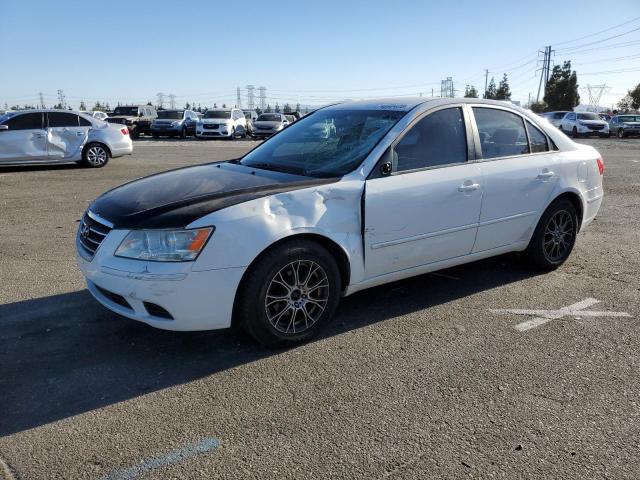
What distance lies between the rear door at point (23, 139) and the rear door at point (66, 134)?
0.58 ft

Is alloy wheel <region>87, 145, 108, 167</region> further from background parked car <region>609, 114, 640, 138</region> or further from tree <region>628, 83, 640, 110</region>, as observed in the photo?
tree <region>628, 83, 640, 110</region>

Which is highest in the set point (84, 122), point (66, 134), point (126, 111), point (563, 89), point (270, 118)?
point (563, 89)

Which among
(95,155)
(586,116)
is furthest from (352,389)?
(586,116)

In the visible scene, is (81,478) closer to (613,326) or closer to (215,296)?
(215,296)

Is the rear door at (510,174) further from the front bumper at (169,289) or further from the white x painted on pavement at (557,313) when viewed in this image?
the front bumper at (169,289)

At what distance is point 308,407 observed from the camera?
10.1ft

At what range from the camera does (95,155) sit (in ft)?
46.4

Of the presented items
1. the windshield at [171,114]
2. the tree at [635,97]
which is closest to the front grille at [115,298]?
the windshield at [171,114]

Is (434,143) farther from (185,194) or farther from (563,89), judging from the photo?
(563,89)

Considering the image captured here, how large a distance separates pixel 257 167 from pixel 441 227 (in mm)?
1569

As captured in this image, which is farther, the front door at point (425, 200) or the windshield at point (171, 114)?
the windshield at point (171, 114)

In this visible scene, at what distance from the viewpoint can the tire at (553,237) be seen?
5.23 metres

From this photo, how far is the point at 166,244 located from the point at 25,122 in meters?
11.9

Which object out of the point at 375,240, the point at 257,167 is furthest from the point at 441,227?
the point at 257,167
